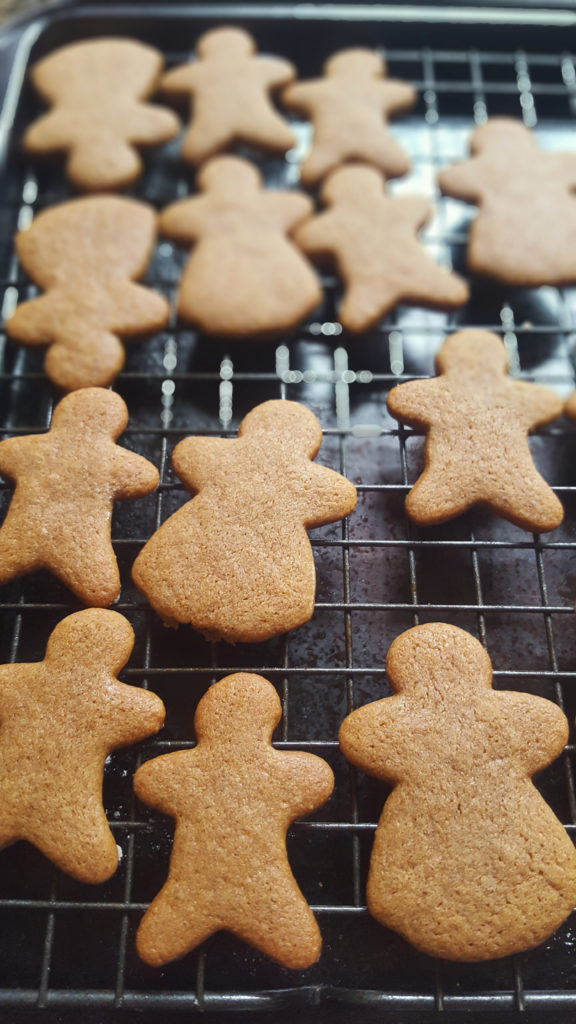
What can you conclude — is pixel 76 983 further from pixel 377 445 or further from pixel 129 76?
pixel 129 76

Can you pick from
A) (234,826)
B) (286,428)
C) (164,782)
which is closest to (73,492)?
(286,428)

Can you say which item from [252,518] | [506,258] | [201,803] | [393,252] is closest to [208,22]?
[393,252]

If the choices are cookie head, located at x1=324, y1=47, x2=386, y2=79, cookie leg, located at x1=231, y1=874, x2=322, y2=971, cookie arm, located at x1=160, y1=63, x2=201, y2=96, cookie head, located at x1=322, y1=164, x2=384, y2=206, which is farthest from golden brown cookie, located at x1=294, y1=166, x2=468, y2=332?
cookie leg, located at x1=231, y1=874, x2=322, y2=971

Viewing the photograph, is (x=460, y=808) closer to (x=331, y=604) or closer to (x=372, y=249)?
(x=331, y=604)

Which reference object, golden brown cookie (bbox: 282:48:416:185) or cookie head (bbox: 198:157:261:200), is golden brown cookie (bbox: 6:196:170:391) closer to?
cookie head (bbox: 198:157:261:200)

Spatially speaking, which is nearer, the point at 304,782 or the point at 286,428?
the point at 304,782

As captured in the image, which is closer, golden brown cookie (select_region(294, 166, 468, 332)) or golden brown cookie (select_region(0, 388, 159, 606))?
golden brown cookie (select_region(0, 388, 159, 606))

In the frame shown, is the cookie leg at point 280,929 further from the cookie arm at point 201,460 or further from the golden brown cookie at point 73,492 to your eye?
the cookie arm at point 201,460
